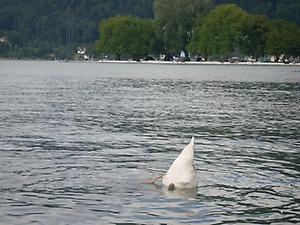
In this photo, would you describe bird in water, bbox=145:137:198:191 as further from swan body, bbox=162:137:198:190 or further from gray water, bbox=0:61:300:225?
gray water, bbox=0:61:300:225

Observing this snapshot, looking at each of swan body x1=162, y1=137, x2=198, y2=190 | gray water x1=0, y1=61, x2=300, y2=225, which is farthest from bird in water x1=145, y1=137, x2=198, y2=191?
gray water x1=0, y1=61, x2=300, y2=225

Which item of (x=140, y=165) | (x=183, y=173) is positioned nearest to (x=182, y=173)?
(x=183, y=173)

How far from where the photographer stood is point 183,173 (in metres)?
18.6

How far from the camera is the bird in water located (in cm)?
1800

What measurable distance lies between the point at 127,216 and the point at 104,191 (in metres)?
2.81

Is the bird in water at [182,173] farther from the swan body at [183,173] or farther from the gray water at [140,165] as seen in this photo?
the gray water at [140,165]

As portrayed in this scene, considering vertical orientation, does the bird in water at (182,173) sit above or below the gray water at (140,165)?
above

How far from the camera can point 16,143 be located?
28.4 m

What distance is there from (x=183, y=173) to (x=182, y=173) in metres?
0.03

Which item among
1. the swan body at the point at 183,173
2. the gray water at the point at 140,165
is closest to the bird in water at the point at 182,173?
the swan body at the point at 183,173

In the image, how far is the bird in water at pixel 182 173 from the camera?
18.0 meters

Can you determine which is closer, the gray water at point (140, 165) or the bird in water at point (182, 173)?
the gray water at point (140, 165)

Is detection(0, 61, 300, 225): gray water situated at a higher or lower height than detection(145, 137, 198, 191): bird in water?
lower

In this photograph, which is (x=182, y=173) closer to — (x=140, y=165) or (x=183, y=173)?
(x=183, y=173)
